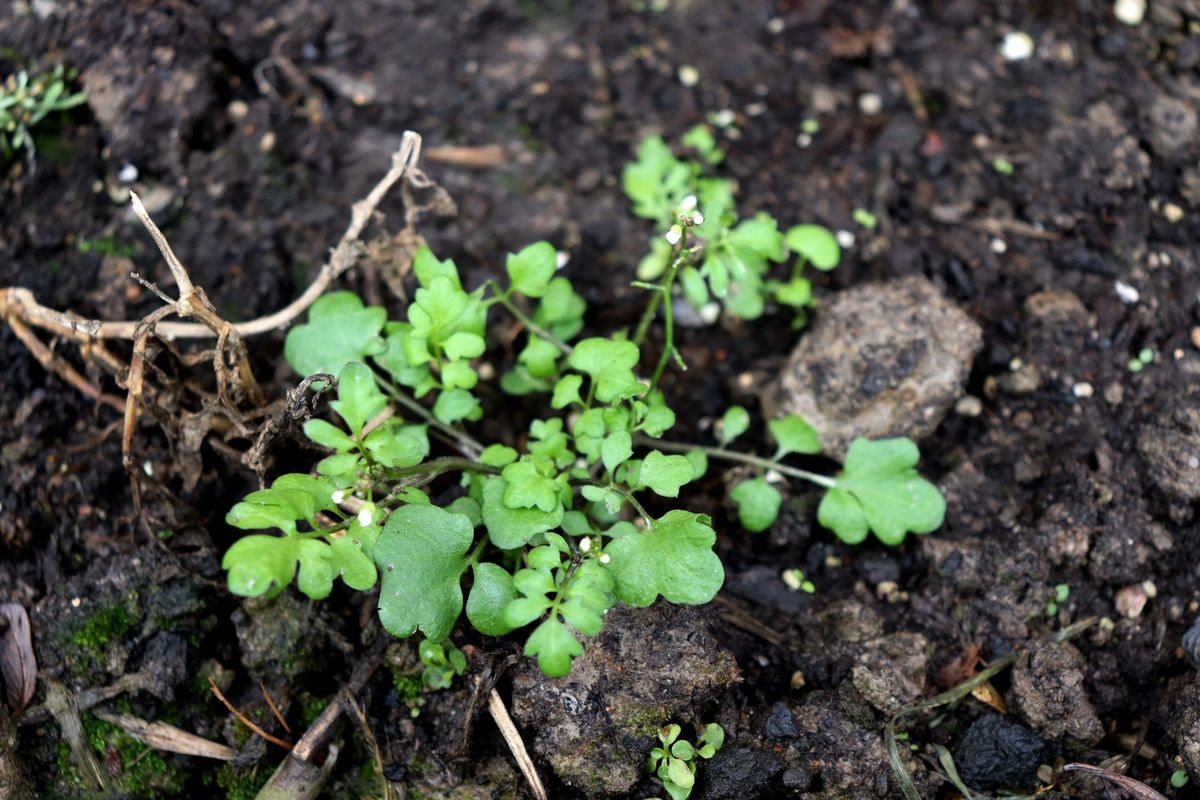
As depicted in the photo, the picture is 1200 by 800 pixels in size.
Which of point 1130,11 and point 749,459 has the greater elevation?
point 1130,11

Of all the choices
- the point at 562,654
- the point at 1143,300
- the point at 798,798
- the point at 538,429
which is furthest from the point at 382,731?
the point at 1143,300

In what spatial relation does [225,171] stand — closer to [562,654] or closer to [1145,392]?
[562,654]

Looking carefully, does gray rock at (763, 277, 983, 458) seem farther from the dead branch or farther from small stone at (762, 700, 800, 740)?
the dead branch

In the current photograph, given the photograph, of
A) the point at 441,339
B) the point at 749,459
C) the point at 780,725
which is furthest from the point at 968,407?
the point at 441,339

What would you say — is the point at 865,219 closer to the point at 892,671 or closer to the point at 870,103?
the point at 870,103

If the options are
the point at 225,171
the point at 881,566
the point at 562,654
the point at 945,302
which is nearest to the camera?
the point at 562,654
